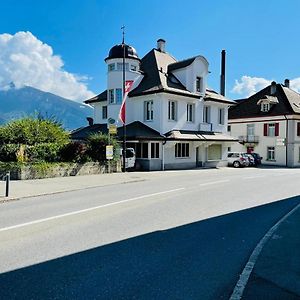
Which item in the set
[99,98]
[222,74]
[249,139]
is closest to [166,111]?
[99,98]

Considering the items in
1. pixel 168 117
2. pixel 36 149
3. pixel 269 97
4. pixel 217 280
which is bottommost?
pixel 217 280

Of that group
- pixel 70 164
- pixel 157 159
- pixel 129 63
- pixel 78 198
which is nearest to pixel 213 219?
pixel 78 198

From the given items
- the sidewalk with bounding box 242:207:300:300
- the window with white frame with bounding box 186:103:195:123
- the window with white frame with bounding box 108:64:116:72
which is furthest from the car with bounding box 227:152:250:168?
the sidewalk with bounding box 242:207:300:300

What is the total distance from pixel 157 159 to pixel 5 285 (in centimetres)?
2483

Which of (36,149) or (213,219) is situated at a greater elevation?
(36,149)

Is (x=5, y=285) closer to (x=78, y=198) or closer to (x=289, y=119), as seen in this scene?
(x=78, y=198)

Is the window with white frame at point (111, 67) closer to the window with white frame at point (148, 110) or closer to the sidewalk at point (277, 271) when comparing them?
the window with white frame at point (148, 110)

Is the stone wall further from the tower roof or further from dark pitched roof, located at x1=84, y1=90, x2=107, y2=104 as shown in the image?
dark pitched roof, located at x1=84, y1=90, x2=107, y2=104

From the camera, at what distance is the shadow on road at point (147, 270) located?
4.38 m

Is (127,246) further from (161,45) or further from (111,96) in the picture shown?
(161,45)

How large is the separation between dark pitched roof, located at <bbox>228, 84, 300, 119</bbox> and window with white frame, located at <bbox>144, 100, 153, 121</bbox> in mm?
19978

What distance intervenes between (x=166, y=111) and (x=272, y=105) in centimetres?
2102

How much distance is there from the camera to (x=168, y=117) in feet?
100

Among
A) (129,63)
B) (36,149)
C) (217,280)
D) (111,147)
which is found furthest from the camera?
(129,63)
